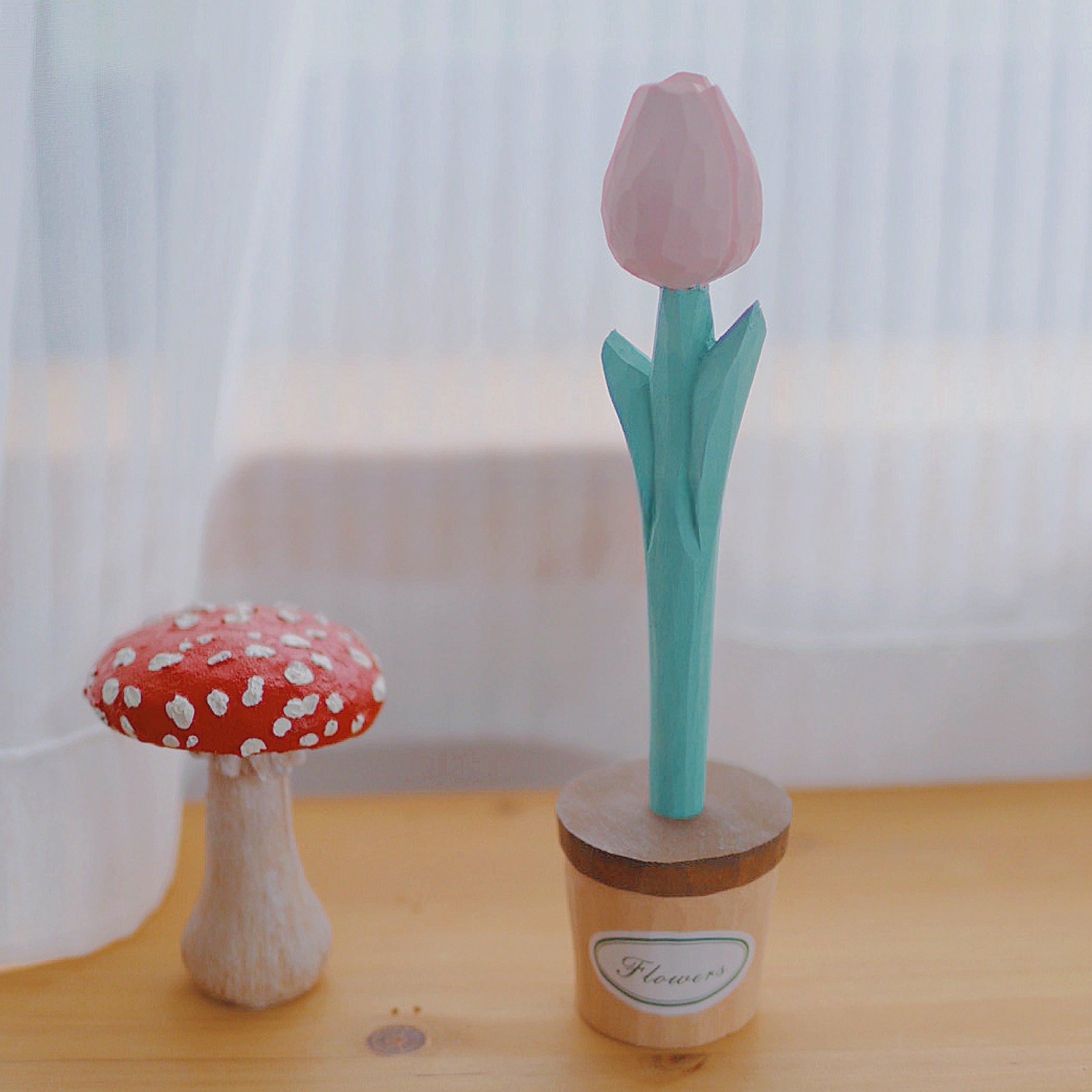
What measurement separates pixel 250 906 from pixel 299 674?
177 millimetres

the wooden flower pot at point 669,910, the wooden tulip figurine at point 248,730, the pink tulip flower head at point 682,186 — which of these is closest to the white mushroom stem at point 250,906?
the wooden tulip figurine at point 248,730

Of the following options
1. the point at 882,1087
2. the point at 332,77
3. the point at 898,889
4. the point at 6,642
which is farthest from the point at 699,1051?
the point at 332,77

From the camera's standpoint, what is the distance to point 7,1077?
27.4 inches

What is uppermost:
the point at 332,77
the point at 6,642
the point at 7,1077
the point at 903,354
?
the point at 332,77

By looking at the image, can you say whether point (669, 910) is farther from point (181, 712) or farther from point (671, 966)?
point (181, 712)

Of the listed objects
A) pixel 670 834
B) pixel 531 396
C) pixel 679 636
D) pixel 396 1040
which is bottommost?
pixel 396 1040

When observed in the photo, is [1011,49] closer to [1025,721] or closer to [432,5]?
[432,5]

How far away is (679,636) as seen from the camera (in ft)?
2.33

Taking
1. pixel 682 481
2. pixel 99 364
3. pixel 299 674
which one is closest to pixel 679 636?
pixel 682 481

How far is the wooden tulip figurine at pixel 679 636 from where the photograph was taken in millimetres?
625

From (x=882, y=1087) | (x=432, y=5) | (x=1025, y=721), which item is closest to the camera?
(x=882, y=1087)

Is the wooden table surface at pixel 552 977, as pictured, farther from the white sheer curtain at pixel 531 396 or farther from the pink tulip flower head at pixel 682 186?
the pink tulip flower head at pixel 682 186

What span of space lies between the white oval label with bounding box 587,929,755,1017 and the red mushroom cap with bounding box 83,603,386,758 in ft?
0.64

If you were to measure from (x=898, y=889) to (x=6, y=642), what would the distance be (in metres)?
0.63
